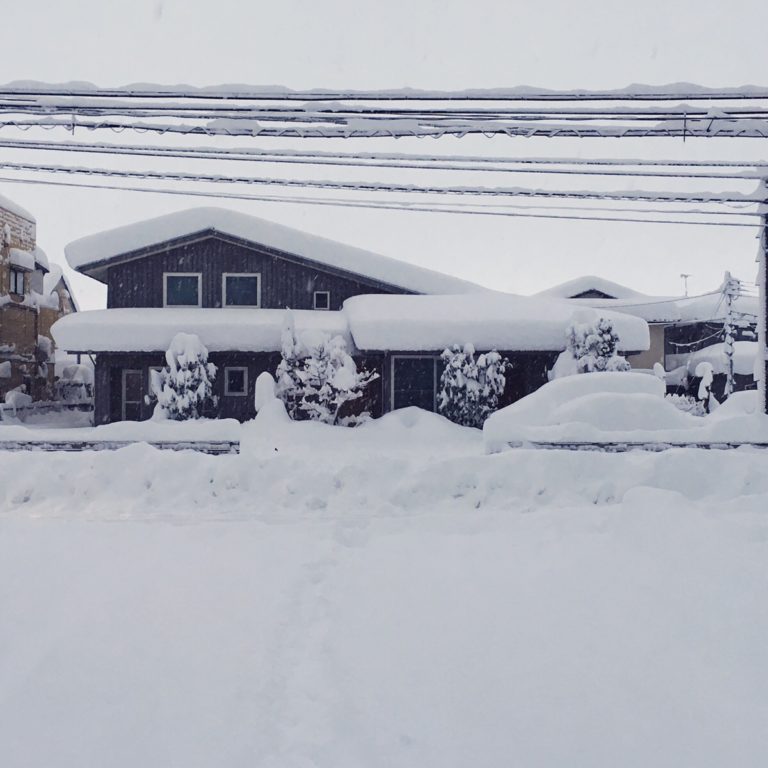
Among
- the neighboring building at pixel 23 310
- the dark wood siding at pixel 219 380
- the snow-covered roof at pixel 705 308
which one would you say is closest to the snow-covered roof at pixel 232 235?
the dark wood siding at pixel 219 380

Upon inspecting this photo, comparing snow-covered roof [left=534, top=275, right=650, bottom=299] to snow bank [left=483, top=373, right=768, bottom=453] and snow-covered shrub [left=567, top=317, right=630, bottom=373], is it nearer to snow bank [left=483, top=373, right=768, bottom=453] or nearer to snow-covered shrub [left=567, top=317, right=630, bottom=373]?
snow-covered shrub [left=567, top=317, right=630, bottom=373]

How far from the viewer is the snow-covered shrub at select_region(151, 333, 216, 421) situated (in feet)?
56.5

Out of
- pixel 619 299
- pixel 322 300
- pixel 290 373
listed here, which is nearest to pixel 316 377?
pixel 290 373

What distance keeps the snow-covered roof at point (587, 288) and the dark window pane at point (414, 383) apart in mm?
14079

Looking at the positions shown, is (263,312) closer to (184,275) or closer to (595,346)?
(184,275)

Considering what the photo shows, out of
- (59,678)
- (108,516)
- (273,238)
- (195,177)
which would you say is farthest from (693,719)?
(273,238)

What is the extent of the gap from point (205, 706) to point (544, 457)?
6692 millimetres

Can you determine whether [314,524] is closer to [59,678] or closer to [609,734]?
[59,678]

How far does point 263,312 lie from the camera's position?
1997cm

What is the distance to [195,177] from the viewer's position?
863 cm

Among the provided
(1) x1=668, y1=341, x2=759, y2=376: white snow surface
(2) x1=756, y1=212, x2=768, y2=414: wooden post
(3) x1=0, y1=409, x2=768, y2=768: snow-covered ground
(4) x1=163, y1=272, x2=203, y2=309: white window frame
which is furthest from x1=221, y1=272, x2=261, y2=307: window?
(1) x1=668, y1=341, x2=759, y2=376: white snow surface

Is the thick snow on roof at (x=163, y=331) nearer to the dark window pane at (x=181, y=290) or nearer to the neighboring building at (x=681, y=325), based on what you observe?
the dark window pane at (x=181, y=290)

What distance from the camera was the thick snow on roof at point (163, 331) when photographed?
18.0 meters

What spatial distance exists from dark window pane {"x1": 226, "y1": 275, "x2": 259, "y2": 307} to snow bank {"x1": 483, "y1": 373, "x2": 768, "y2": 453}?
1043cm
